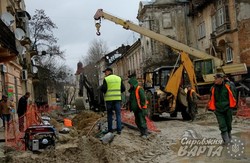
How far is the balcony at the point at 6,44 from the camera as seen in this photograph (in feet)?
51.3

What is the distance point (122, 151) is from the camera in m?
9.03

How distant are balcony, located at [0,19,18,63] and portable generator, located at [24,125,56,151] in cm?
726

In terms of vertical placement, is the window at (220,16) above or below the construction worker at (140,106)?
above

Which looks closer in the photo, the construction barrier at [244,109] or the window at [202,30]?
the construction barrier at [244,109]

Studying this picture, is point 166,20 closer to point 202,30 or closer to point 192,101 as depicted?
point 202,30

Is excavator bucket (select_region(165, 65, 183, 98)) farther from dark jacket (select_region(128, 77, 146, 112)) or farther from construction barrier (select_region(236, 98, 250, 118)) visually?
dark jacket (select_region(128, 77, 146, 112))

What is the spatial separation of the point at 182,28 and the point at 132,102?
139ft

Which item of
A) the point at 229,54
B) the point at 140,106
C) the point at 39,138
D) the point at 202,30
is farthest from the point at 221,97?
the point at 202,30

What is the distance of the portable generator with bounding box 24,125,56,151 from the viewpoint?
8680 millimetres

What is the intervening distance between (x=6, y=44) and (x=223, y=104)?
10097 millimetres

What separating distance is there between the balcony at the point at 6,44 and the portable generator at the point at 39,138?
7256 mm

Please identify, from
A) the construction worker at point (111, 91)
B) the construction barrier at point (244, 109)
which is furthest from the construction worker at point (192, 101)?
the construction worker at point (111, 91)

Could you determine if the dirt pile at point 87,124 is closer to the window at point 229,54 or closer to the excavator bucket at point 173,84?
the excavator bucket at point 173,84

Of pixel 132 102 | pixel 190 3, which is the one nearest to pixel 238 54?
pixel 190 3
